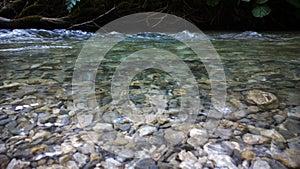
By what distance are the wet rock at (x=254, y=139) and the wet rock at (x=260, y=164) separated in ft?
0.38

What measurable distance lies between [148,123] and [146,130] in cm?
6

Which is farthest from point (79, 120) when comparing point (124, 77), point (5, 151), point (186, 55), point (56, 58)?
point (186, 55)

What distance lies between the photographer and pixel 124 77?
1688 mm

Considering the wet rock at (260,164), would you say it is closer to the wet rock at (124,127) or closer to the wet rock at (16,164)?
the wet rock at (124,127)

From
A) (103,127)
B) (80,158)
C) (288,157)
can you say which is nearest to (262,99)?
(288,157)

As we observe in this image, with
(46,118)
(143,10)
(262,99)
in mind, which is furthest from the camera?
(143,10)

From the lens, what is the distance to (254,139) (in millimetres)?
939

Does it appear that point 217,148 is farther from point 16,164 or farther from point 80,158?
point 16,164

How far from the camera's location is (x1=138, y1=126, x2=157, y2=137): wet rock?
3.30 ft

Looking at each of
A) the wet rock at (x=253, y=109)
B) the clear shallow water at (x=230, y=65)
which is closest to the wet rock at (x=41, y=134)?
the clear shallow water at (x=230, y=65)

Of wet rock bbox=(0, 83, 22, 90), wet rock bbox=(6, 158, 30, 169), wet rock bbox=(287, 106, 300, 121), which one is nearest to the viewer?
wet rock bbox=(6, 158, 30, 169)

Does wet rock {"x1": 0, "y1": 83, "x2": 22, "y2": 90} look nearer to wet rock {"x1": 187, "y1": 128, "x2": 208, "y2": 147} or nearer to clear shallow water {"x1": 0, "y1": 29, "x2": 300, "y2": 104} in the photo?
clear shallow water {"x1": 0, "y1": 29, "x2": 300, "y2": 104}

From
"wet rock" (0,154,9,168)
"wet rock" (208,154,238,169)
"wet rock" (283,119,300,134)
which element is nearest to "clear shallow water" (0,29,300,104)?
"wet rock" (283,119,300,134)

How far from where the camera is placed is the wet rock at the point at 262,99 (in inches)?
48.4
